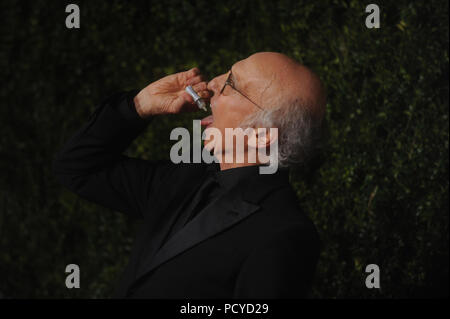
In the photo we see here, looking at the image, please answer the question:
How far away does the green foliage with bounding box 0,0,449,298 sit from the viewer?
3.15m

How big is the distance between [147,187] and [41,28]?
2.31 m

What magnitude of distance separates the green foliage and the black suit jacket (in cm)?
136

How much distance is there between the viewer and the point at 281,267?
1702mm

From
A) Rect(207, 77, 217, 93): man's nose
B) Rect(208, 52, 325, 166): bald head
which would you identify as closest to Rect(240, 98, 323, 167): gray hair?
Rect(208, 52, 325, 166): bald head

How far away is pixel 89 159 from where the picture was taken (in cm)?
233

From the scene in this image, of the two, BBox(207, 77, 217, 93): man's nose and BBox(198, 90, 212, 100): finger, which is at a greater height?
BBox(207, 77, 217, 93): man's nose

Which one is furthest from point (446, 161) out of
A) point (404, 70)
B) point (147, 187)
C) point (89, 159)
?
point (89, 159)

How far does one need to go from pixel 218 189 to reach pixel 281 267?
560 mm

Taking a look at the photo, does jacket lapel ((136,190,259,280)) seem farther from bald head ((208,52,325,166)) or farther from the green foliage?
the green foliage

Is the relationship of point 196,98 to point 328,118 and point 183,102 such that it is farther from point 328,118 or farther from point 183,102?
point 328,118

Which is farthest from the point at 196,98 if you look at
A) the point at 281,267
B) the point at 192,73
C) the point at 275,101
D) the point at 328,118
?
the point at 328,118

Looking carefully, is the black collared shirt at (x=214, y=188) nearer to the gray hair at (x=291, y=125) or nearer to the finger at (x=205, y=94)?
the gray hair at (x=291, y=125)

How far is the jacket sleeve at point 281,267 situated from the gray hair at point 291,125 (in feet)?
1.21

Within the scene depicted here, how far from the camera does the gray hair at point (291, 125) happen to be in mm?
2023
